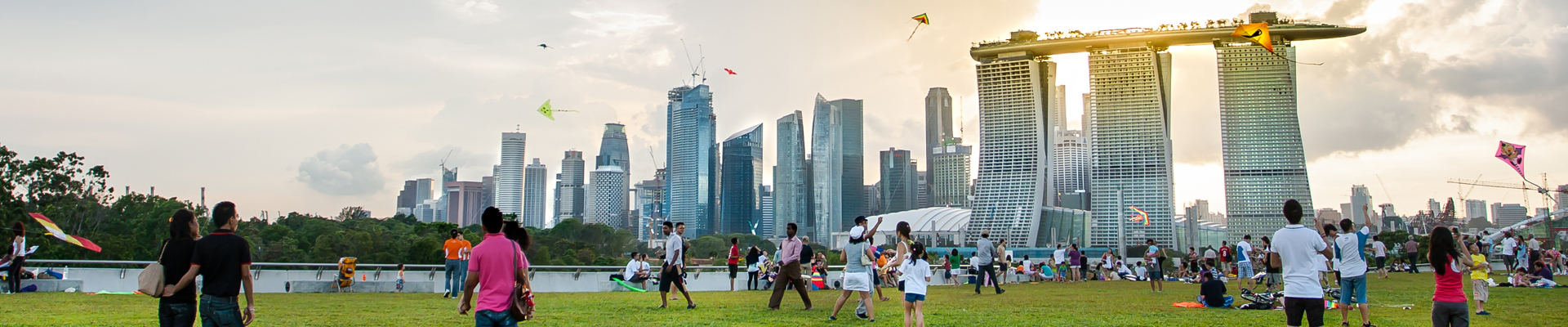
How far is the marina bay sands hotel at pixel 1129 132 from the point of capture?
152000 mm

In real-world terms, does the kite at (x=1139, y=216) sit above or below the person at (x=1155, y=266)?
above

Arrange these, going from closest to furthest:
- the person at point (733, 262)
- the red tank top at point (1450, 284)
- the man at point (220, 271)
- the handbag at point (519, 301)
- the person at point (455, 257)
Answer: the man at point (220, 271) → the handbag at point (519, 301) → the red tank top at point (1450, 284) → the person at point (455, 257) → the person at point (733, 262)

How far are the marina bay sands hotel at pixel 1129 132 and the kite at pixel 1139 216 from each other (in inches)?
76.3

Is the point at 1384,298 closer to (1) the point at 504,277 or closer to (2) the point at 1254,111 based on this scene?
(1) the point at 504,277

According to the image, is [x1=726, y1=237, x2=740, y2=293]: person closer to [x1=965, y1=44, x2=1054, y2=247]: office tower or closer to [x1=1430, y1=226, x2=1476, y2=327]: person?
[x1=1430, y1=226, x2=1476, y2=327]: person

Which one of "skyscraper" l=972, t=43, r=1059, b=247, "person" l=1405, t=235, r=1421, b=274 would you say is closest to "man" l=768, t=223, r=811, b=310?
"person" l=1405, t=235, r=1421, b=274

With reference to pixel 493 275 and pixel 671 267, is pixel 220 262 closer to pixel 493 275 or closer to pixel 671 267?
pixel 493 275

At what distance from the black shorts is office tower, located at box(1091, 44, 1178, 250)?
156861 millimetres

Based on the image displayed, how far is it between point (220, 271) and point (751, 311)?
26.2ft

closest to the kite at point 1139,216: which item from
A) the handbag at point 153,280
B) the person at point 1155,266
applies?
the person at point 1155,266

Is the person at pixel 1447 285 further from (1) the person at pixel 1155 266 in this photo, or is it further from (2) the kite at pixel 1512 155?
(2) the kite at pixel 1512 155

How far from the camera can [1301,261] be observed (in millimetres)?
→ 8062

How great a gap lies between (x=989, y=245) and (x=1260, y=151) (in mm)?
164372

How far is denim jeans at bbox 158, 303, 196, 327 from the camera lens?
6.48m
